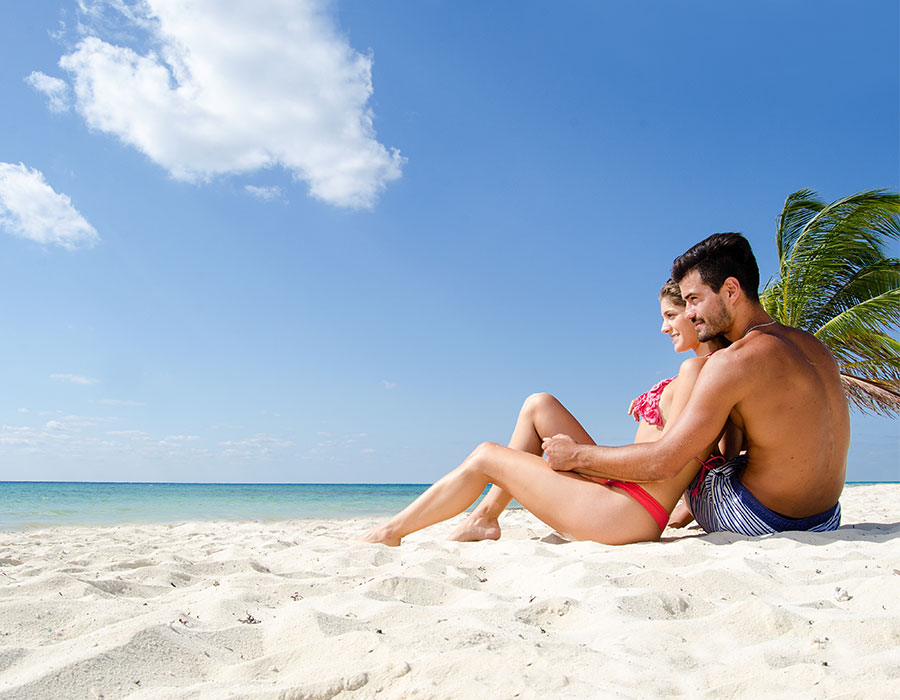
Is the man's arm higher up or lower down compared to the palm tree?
lower down

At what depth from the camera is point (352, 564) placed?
2.59 meters

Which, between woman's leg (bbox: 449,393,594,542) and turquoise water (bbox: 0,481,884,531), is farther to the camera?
turquoise water (bbox: 0,481,884,531)

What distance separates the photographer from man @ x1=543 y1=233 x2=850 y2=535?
8.61 feet

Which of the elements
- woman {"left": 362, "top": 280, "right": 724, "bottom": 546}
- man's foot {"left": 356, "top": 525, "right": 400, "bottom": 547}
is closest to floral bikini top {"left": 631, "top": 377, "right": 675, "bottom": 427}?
woman {"left": 362, "top": 280, "right": 724, "bottom": 546}

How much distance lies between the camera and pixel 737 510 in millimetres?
3006

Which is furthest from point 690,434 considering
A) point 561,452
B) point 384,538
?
point 384,538

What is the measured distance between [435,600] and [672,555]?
40.2 inches

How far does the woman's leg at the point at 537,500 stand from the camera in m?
2.87

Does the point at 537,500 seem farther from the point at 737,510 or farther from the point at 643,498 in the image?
the point at 737,510

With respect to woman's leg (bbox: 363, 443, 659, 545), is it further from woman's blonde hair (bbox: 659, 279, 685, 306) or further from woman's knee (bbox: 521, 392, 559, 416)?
woman's blonde hair (bbox: 659, 279, 685, 306)

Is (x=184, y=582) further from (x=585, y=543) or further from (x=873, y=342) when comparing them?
(x=873, y=342)

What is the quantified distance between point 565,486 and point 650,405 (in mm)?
704

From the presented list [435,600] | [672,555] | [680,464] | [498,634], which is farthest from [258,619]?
[680,464]

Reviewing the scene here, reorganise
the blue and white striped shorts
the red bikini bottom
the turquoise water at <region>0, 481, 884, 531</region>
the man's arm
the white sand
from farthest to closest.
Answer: the turquoise water at <region>0, 481, 884, 531</region> → the blue and white striped shorts → the red bikini bottom → the man's arm → the white sand
